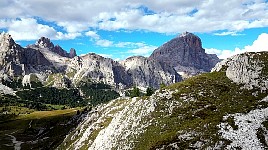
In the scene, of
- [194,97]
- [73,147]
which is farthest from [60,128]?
[194,97]

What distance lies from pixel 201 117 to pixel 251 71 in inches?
1067

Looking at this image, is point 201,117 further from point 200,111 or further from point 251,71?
point 251,71

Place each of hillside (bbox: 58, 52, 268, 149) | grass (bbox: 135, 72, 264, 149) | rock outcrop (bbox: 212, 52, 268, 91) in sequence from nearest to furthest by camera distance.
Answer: hillside (bbox: 58, 52, 268, 149)
grass (bbox: 135, 72, 264, 149)
rock outcrop (bbox: 212, 52, 268, 91)

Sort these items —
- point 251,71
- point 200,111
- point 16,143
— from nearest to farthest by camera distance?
point 200,111
point 251,71
point 16,143

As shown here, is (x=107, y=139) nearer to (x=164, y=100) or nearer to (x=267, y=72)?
(x=164, y=100)

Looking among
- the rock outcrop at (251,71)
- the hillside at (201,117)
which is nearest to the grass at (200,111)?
the hillside at (201,117)

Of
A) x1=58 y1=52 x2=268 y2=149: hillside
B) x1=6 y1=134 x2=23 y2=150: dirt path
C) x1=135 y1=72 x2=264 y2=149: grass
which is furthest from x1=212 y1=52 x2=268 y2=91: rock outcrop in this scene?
x1=6 y1=134 x2=23 y2=150: dirt path

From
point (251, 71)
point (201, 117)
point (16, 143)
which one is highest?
point (251, 71)

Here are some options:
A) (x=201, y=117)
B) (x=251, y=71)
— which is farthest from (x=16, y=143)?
(x=251, y=71)

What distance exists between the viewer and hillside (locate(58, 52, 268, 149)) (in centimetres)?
6469

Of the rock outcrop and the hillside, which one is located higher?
the rock outcrop

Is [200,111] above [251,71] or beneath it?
beneath

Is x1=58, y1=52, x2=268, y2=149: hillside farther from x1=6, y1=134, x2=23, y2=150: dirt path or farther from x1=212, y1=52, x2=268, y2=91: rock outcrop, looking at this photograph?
x1=6, y1=134, x2=23, y2=150: dirt path

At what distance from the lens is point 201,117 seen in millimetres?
76000
